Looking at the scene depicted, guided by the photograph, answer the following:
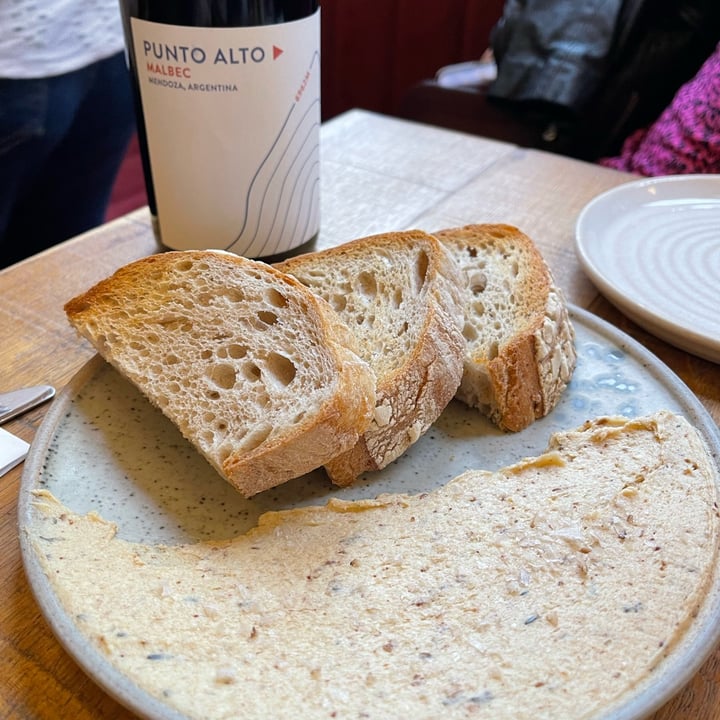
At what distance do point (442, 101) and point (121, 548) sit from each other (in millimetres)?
2238

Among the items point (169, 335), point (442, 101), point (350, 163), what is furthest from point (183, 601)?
point (442, 101)

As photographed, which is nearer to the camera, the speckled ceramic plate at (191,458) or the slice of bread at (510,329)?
the speckled ceramic plate at (191,458)

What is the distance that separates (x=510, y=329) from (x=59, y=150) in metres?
1.31

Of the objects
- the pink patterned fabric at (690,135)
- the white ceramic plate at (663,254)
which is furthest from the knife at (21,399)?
the pink patterned fabric at (690,135)

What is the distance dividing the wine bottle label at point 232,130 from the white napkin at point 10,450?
43cm

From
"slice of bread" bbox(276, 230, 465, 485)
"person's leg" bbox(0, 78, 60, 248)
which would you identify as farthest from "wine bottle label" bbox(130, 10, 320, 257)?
"person's leg" bbox(0, 78, 60, 248)

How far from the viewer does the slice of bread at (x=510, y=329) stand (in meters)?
0.88

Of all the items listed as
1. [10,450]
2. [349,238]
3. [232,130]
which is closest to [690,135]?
[349,238]

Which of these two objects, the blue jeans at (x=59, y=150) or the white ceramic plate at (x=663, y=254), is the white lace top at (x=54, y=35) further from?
the white ceramic plate at (x=663, y=254)

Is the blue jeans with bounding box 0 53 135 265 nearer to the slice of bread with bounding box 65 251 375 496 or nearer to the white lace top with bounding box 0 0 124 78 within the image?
the white lace top with bounding box 0 0 124 78

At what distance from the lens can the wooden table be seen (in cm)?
62

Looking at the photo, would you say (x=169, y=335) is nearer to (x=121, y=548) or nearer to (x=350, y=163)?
(x=121, y=548)

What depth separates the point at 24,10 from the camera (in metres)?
1.48

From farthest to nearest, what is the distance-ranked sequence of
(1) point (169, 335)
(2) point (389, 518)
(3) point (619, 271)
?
(3) point (619, 271) → (1) point (169, 335) → (2) point (389, 518)
